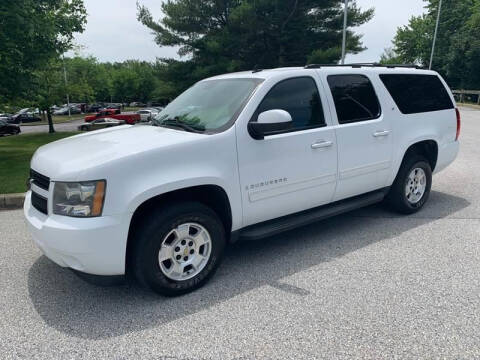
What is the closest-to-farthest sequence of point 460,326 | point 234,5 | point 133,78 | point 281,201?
point 460,326 → point 281,201 → point 234,5 → point 133,78

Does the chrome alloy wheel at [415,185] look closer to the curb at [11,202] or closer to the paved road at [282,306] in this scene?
the paved road at [282,306]

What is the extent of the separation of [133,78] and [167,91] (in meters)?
54.4

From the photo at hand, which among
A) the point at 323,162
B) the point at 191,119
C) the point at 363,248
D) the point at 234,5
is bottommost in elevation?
the point at 363,248

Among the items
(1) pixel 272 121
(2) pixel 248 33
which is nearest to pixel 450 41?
(2) pixel 248 33

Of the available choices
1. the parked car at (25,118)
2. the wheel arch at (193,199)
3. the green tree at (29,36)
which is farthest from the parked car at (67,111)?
the wheel arch at (193,199)

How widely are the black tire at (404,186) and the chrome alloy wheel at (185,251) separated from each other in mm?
2809

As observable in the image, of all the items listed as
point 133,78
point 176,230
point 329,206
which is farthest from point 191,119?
point 133,78

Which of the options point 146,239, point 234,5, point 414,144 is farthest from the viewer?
point 234,5

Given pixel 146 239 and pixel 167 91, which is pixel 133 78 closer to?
pixel 167 91

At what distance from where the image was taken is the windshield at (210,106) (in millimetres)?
3446

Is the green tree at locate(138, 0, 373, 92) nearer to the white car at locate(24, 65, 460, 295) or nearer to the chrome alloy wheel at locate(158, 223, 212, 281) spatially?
the white car at locate(24, 65, 460, 295)

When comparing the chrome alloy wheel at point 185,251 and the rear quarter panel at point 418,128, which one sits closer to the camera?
the chrome alloy wheel at point 185,251

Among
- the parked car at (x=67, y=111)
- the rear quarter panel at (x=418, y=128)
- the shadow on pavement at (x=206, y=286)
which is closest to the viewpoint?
the shadow on pavement at (x=206, y=286)

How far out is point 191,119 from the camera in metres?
3.64
